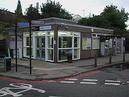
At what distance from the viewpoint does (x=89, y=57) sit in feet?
85.9

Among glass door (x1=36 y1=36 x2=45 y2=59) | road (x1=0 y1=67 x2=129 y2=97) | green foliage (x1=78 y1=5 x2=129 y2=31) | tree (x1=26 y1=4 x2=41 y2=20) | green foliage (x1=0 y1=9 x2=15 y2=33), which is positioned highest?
tree (x1=26 y1=4 x2=41 y2=20)

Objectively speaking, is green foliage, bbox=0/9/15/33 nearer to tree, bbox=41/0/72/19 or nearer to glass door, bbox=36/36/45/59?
glass door, bbox=36/36/45/59

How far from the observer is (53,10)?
50.3 metres

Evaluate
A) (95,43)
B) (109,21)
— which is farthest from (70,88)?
(109,21)

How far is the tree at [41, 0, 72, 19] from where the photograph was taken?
50156 mm

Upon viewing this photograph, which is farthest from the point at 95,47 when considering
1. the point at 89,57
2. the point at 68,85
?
the point at 68,85

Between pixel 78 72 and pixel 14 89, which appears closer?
pixel 14 89

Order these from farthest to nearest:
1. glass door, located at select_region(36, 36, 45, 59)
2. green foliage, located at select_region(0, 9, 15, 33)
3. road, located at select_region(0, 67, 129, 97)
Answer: green foliage, located at select_region(0, 9, 15, 33)
glass door, located at select_region(36, 36, 45, 59)
road, located at select_region(0, 67, 129, 97)

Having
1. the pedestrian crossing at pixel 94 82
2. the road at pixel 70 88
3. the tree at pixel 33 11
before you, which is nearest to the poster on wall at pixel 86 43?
the road at pixel 70 88

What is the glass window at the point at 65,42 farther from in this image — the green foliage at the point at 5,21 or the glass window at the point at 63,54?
the green foliage at the point at 5,21

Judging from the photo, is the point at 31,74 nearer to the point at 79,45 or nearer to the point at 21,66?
the point at 21,66

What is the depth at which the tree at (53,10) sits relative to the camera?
5016 centimetres

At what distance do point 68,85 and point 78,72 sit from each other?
4105 millimetres

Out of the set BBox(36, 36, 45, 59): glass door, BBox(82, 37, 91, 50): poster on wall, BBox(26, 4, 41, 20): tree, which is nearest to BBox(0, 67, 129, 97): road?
BBox(36, 36, 45, 59): glass door
